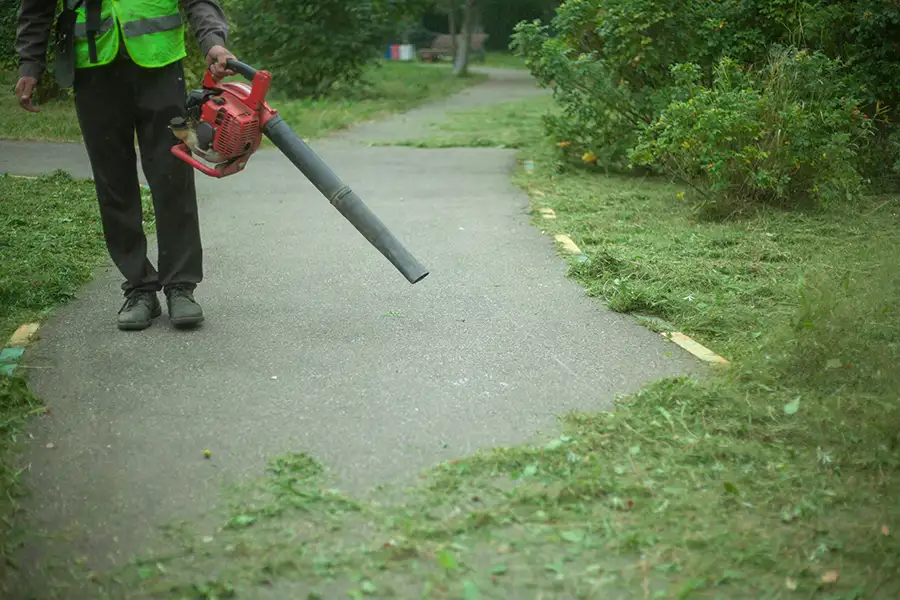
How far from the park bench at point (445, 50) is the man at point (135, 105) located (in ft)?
128

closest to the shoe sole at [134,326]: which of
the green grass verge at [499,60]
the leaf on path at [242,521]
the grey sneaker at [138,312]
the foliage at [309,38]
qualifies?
the grey sneaker at [138,312]

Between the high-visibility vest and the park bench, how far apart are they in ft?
128

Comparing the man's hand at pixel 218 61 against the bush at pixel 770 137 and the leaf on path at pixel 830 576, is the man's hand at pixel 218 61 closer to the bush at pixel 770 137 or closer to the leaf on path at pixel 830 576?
the leaf on path at pixel 830 576

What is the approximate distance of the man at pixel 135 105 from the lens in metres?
4.65

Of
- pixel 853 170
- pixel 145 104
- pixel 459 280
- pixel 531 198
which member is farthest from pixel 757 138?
pixel 145 104

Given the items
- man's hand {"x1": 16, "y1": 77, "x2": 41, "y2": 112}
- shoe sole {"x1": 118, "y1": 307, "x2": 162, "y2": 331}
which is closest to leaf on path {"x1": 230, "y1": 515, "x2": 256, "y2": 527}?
shoe sole {"x1": 118, "y1": 307, "x2": 162, "y2": 331}

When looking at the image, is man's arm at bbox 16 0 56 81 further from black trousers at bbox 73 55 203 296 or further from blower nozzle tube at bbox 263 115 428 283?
blower nozzle tube at bbox 263 115 428 283

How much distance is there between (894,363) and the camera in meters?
4.01

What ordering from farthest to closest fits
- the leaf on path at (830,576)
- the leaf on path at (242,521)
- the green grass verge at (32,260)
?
the green grass verge at (32,260), the leaf on path at (242,521), the leaf on path at (830,576)

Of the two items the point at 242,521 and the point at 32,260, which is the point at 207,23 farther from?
the point at 242,521

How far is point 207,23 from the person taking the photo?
193 inches

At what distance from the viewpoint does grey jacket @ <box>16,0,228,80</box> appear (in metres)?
4.82

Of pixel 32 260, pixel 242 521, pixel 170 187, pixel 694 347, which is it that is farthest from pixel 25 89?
pixel 694 347

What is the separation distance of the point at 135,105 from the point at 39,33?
0.59 metres
